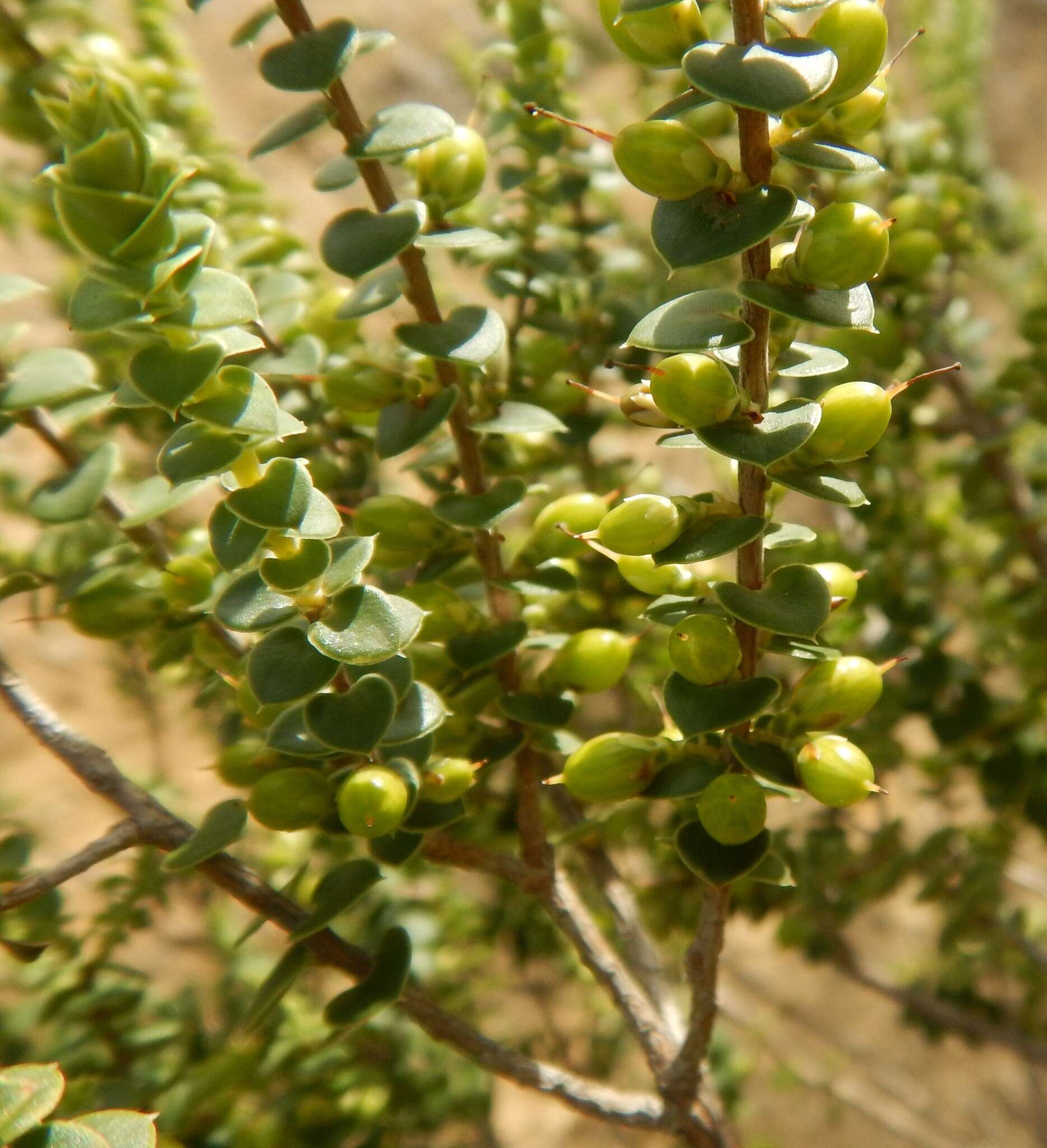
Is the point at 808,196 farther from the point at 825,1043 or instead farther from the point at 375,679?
the point at 825,1043

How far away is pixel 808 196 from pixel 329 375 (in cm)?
29

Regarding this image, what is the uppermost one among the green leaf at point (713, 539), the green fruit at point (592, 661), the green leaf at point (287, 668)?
the green leaf at point (713, 539)

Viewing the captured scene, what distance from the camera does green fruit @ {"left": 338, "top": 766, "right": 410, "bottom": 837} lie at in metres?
0.48

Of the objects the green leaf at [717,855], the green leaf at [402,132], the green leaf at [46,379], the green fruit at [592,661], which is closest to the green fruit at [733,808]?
the green leaf at [717,855]

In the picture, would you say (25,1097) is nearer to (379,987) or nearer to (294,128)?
(379,987)

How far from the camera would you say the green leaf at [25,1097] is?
0.41 metres

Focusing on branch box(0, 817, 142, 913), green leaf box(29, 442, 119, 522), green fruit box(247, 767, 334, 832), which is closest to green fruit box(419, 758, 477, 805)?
green fruit box(247, 767, 334, 832)

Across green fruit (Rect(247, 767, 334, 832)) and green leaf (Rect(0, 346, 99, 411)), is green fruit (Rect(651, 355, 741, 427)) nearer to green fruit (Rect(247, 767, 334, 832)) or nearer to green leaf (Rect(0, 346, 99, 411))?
green fruit (Rect(247, 767, 334, 832))

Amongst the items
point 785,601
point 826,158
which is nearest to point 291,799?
point 785,601

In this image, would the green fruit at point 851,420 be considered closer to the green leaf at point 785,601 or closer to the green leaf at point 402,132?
the green leaf at point 785,601

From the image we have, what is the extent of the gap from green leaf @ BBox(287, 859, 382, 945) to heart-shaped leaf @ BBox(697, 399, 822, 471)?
0.30 metres

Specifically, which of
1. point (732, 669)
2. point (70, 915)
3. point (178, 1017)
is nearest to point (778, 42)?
point (732, 669)

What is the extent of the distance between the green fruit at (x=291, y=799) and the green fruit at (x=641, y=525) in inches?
8.1

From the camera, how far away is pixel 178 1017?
3.07 ft
